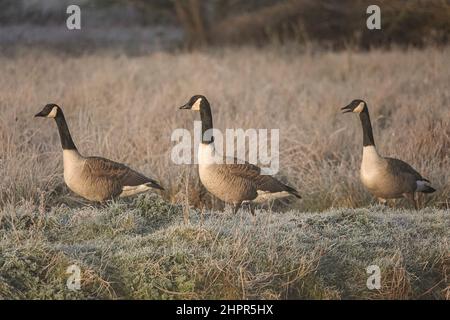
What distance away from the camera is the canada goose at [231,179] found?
656 cm

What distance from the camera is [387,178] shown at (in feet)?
22.6

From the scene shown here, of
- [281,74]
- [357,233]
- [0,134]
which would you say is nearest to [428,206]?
[357,233]

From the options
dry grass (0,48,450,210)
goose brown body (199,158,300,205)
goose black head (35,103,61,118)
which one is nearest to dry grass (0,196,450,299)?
goose brown body (199,158,300,205)

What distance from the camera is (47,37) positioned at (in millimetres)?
15422

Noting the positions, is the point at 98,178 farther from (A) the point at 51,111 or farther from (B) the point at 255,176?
(B) the point at 255,176

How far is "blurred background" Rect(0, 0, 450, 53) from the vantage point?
16.5 m

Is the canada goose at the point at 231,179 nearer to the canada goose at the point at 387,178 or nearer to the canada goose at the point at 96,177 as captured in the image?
the canada goose at the point at 96,177

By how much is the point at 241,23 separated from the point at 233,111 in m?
9.65

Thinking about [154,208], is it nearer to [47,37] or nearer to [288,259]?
[288,259]

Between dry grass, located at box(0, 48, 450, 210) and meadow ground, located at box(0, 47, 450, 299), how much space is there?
3cm

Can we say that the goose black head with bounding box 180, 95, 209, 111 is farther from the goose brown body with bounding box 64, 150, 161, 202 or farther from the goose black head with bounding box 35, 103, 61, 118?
the goose black head with bounding box 35, 103, 61, 118

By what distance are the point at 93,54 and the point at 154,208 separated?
32.3 feet

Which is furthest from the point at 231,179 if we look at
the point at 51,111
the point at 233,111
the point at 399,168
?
the point at 233,111

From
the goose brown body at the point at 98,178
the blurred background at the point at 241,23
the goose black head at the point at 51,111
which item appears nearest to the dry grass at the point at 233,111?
the goose brown body at the point at 98,178
